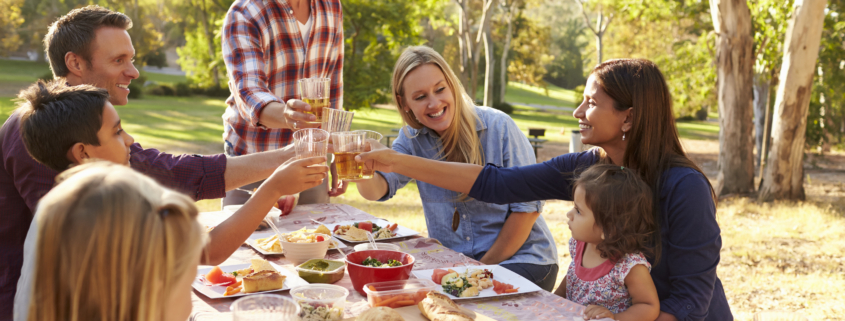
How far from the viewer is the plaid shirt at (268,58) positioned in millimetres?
3797

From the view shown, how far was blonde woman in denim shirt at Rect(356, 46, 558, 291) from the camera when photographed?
10.9ft

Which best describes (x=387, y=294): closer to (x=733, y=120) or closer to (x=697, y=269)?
(x=697, y=269)

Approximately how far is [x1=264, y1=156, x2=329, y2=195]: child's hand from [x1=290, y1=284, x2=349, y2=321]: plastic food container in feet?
1.39

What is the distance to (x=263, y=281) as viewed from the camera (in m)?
2.32

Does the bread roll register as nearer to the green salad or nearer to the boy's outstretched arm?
the green salad

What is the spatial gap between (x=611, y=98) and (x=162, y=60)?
51516mm

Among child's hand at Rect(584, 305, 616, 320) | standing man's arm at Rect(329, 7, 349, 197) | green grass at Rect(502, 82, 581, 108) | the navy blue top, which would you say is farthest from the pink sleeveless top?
green grass at Rect(502, 82, 581, 108)

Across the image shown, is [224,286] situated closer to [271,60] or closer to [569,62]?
[271,60]

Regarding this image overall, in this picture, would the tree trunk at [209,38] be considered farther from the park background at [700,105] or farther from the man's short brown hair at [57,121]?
the man's short brown hair at [57,121]

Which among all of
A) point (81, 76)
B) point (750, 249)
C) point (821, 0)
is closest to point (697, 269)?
point (81, 76)

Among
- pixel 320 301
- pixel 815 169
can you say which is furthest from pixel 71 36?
pixel 815 169

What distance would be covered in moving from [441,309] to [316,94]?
4.54 feet

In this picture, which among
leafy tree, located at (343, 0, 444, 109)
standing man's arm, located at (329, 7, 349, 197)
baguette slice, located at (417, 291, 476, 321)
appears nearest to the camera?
baguette slice, located at (417, 291, 476, 321)

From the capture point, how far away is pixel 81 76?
2859mm
